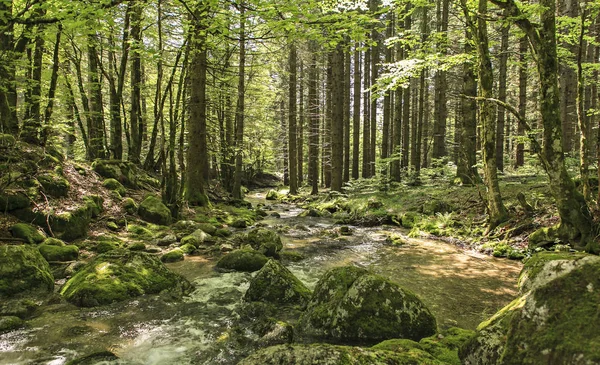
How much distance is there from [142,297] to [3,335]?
5.47 ft

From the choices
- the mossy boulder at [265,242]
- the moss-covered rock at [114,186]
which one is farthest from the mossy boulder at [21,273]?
the moss-covered rock at [114,186]

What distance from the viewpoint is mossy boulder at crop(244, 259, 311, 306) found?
5301 millimetres

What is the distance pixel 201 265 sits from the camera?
23.8 feet

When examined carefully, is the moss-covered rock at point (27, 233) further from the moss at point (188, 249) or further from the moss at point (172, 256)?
the moss at point (188, 249)

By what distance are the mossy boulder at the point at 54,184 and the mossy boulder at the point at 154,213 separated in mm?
2137

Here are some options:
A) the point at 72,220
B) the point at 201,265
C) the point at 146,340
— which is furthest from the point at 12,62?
the point at 146,340

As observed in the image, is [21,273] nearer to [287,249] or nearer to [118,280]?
[118,280]

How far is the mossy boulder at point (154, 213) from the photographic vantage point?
34.0ft

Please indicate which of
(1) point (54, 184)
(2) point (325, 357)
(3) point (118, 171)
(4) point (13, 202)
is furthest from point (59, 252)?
(2) point (325, 357)

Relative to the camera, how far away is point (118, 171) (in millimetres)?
12141

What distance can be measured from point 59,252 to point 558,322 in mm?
7795

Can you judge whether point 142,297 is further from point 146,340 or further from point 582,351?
point 582,351

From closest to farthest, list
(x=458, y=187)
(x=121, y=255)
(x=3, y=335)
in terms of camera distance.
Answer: (x=3, y=335) → (x=121, y=255) → (x=458, y=187)

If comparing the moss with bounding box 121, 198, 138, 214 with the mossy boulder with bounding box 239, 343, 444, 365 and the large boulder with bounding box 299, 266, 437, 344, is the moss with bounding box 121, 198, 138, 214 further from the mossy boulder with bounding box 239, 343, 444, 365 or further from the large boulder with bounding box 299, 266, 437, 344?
the mossy boulder with bounding box 239, 343, 444, 365
